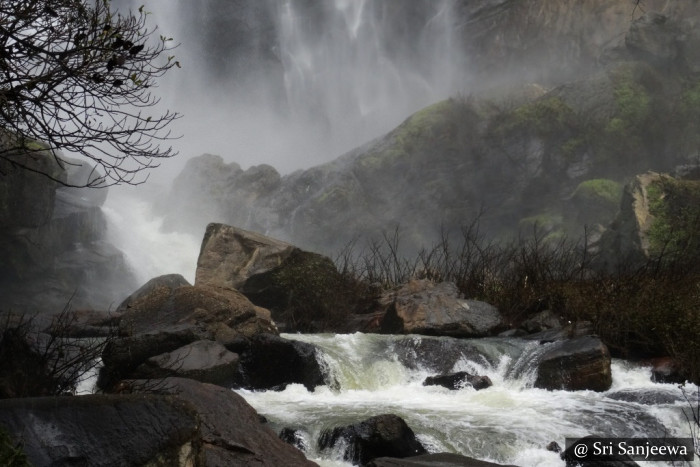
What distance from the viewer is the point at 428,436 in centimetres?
634

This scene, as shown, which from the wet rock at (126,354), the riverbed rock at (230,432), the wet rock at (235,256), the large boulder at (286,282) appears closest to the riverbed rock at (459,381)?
the wet rock at (126,354)

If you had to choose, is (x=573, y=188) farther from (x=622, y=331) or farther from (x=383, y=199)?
(x=622, y=331)

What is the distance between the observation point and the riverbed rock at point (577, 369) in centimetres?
824

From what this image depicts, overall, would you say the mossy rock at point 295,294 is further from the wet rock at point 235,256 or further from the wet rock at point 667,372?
the wet rock at point 667,372

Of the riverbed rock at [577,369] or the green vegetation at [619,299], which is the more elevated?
the green vegetation at [619,299]

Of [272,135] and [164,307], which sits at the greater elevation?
[272,135]

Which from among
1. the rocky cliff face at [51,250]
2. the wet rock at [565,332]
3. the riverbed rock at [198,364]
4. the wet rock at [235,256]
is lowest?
the riverbed rock at [198,364]

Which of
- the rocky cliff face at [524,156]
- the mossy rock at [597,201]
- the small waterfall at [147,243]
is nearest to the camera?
the mossy rock at [597,201]

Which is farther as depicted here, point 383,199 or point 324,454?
point 383,199

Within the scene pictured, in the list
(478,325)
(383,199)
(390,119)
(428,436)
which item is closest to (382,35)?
(390,119)

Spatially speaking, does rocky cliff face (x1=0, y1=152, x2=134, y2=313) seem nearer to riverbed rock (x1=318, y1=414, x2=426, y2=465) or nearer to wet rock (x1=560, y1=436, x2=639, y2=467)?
riverbed rock (x1=318, y1=414, x2=426, y2=465)

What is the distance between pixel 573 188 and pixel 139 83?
74.7 ft

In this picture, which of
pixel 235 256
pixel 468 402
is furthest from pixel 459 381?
pixel 235 256

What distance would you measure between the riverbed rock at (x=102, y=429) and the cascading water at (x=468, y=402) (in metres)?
2.26
